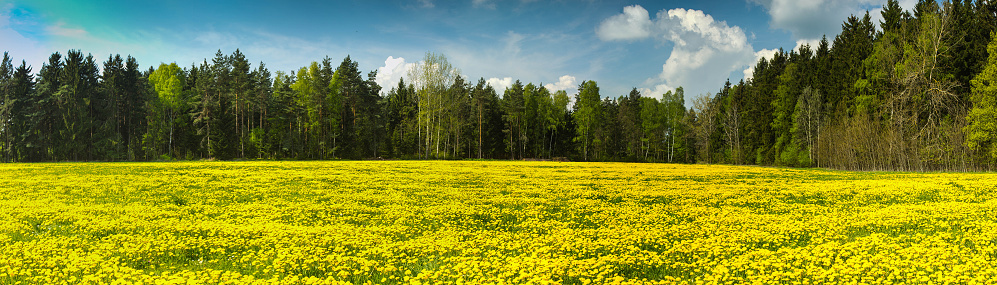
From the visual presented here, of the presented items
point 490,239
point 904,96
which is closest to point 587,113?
point 904,96

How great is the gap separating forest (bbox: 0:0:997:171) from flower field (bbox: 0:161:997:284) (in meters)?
30.2

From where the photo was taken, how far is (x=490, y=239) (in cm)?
905

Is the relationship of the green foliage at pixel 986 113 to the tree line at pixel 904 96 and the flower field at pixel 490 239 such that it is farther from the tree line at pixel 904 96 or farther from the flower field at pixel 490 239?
the flower field at pixel 490 239

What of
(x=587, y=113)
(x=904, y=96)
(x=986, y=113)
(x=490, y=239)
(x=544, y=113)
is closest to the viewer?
(x=490, y=239)

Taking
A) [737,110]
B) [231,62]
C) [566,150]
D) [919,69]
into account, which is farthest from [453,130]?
[919,69]

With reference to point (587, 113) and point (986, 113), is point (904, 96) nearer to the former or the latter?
point (986, 113)

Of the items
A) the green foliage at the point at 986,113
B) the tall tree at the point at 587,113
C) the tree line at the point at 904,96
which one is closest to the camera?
the green foliage at the point at 986,113

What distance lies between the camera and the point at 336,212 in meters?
12.8

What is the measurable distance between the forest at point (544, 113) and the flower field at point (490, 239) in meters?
30.2

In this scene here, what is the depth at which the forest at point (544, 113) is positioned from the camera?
39.5 meters

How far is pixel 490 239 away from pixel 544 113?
7734 cm

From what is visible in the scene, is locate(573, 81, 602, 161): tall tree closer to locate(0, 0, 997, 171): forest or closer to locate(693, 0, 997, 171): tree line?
locate(0, 0, 997, 171): forest

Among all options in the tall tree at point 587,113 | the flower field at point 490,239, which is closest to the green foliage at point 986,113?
the flower field at point 490,239

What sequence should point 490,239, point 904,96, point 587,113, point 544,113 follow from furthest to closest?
point 544,113
point 587,113
point 904,96
point 490,239
